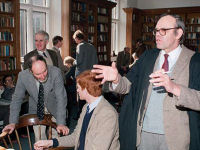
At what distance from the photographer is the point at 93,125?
1.84m

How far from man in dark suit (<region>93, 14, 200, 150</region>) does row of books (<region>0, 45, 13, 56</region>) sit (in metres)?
4.44

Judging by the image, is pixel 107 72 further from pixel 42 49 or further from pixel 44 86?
pixel 42 49

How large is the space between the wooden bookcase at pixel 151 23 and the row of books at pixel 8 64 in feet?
19.6

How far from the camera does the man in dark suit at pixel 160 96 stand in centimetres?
166

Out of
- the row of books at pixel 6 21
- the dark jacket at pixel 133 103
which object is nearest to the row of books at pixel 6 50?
the row of books at pixel 6 21

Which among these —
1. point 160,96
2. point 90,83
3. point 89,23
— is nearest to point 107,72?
point 90,83

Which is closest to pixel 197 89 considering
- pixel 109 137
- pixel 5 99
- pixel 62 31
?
pixel 109 137

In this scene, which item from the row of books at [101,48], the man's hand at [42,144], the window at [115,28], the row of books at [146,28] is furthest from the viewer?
the row of books at [146,28]

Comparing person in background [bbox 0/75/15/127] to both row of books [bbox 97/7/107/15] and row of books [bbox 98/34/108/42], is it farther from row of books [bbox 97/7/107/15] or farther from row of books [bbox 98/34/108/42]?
row of books [bbox 97/7/107/15]

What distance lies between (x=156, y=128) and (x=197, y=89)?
390mm

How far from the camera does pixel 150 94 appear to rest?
70.6 inches

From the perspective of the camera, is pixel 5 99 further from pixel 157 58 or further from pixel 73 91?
pixel 157 58

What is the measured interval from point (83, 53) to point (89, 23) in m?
3.25

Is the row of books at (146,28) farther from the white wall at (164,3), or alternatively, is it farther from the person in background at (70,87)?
the person in background at (70,87)
